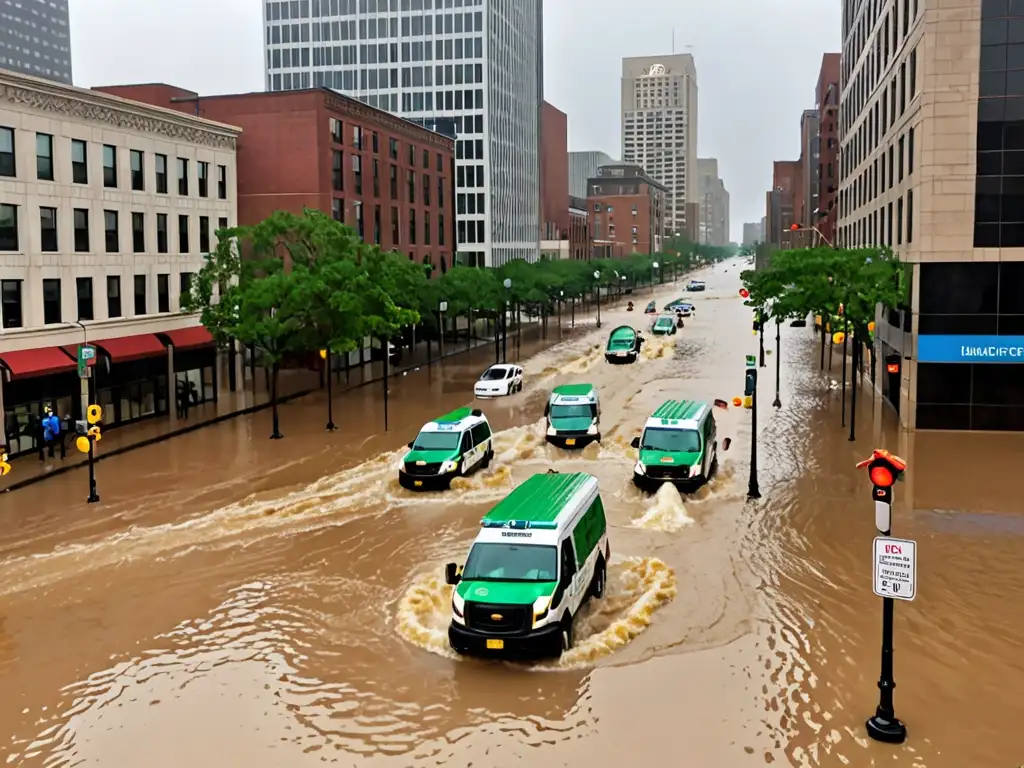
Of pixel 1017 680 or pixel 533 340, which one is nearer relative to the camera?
pixel 1017 680

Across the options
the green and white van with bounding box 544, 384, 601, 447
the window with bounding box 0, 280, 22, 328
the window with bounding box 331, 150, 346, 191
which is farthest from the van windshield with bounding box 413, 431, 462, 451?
the window with bounding box 331, 150, 346, 191

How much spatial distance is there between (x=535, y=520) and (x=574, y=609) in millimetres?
1666

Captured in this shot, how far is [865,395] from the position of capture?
5044 centimetres

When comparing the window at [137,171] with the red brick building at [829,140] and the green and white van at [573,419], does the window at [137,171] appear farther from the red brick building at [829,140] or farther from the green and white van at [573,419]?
the red brick building at [829,140]

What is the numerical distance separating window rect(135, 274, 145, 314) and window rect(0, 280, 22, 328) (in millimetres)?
7180

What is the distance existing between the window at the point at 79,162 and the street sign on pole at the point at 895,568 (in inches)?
1322

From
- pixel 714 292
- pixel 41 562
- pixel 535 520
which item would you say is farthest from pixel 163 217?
pixel 714 292

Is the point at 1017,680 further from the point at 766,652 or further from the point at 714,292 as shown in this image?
the point at 714,292

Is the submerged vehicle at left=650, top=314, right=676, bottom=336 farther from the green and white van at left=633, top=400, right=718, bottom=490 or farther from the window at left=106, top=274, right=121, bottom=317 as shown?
the green and white van at left=633, top=400, right=718, bottom=490

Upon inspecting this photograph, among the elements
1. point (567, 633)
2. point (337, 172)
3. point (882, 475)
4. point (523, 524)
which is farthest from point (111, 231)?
point (882, 475)

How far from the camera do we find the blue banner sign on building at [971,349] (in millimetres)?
37812

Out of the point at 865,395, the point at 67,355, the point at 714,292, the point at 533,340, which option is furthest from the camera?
the point at 714,292

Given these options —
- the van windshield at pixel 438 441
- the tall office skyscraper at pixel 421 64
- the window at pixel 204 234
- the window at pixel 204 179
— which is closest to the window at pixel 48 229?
the window at pixel 204 234

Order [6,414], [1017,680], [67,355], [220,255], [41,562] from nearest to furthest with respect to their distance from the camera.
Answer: [1017,680], [41,562], [6,414], [67,355], [220,255]
